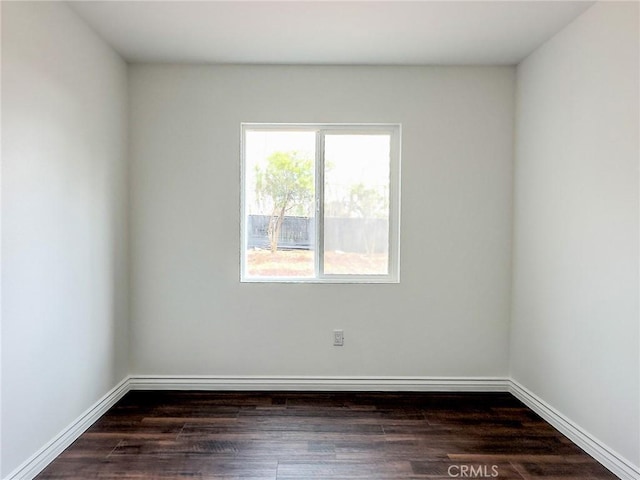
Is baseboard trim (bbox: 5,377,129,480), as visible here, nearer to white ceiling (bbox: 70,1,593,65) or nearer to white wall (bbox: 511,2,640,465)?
white ceiling (bbox: 70,1,593,65)

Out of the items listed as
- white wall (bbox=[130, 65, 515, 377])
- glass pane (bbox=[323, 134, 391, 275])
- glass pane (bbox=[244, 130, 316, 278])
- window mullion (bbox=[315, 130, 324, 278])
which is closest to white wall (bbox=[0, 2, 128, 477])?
white wall (bbox=[130, 65, 515, 377])

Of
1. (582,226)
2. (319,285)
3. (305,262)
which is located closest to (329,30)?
(305,262)

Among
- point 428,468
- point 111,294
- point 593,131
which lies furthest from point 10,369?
point 593,131

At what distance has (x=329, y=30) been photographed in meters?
2.39

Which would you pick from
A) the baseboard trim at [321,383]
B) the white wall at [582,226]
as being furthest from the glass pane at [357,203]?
the white wall at [582,226]

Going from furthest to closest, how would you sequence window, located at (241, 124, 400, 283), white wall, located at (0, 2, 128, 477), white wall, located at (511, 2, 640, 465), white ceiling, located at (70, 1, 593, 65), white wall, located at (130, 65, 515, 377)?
window, located at (241, 124, 400, 283)
white wall, located at (130, 65, 515, 377)
white ceiling, located at (70, 1, 593, 65)
white wall, located at (511, 2, 640, 465)
white wall, located at (0, 2, 128, 477)

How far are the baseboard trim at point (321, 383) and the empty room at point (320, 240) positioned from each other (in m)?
0.02

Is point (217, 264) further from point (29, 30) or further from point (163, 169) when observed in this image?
point (29, 30)

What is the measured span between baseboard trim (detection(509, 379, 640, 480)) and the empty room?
14 millimetres

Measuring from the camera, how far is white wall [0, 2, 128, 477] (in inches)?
70.2

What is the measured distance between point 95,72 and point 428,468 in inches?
117

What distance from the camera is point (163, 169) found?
291 centimetres

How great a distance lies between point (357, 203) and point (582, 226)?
1450 mm

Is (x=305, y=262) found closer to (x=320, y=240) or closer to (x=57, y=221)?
(x=320, y=240)
